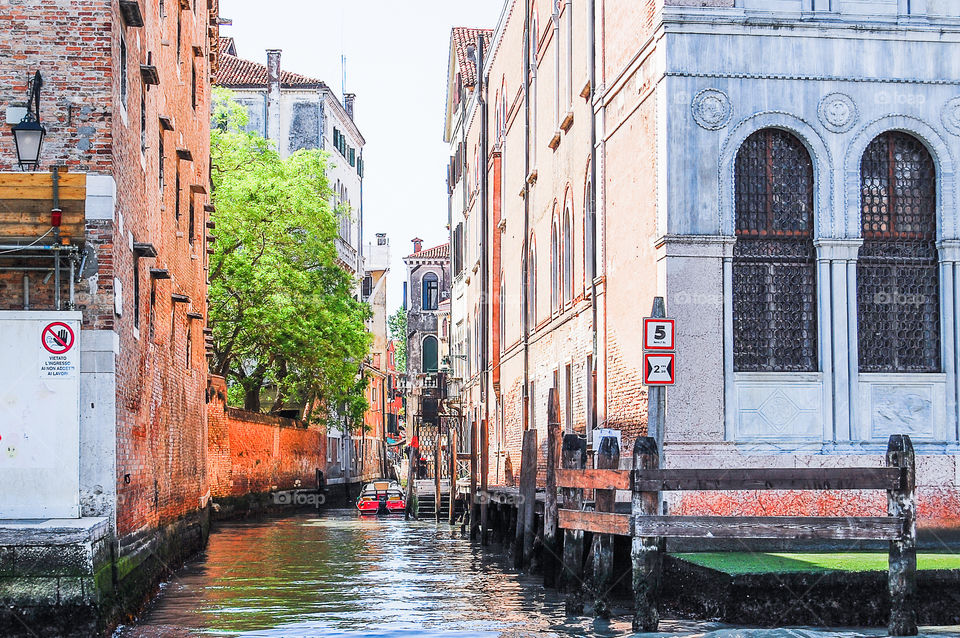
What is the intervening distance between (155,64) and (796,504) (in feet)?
32.1

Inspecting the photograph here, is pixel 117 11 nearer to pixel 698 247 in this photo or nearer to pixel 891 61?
pixel 698 247

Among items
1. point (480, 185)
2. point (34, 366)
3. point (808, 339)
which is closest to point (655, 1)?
point (808, 339)

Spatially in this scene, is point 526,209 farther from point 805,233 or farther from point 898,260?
point 898,260

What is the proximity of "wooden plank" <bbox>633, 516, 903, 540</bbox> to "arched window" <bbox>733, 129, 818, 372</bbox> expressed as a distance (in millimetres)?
4655

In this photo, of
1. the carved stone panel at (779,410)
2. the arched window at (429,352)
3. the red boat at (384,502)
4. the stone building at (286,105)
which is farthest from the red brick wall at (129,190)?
the arched window at (429,352)

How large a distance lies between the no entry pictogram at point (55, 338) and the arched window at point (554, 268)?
43.7 feet

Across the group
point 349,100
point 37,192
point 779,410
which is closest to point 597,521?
point 779,410

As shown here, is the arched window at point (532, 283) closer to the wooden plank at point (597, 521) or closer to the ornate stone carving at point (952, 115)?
the ornate stone carving at point (952, 115)

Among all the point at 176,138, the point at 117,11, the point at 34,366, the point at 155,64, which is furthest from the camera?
the point at 176,138

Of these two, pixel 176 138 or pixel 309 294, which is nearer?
pixel 176 138

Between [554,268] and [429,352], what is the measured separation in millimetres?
56286

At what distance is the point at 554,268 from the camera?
Result: 25516mm

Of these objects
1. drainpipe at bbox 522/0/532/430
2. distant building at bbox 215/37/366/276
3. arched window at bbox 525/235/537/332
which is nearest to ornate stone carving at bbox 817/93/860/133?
arched window at bbox 525/235/537/332

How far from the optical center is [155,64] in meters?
18.1
